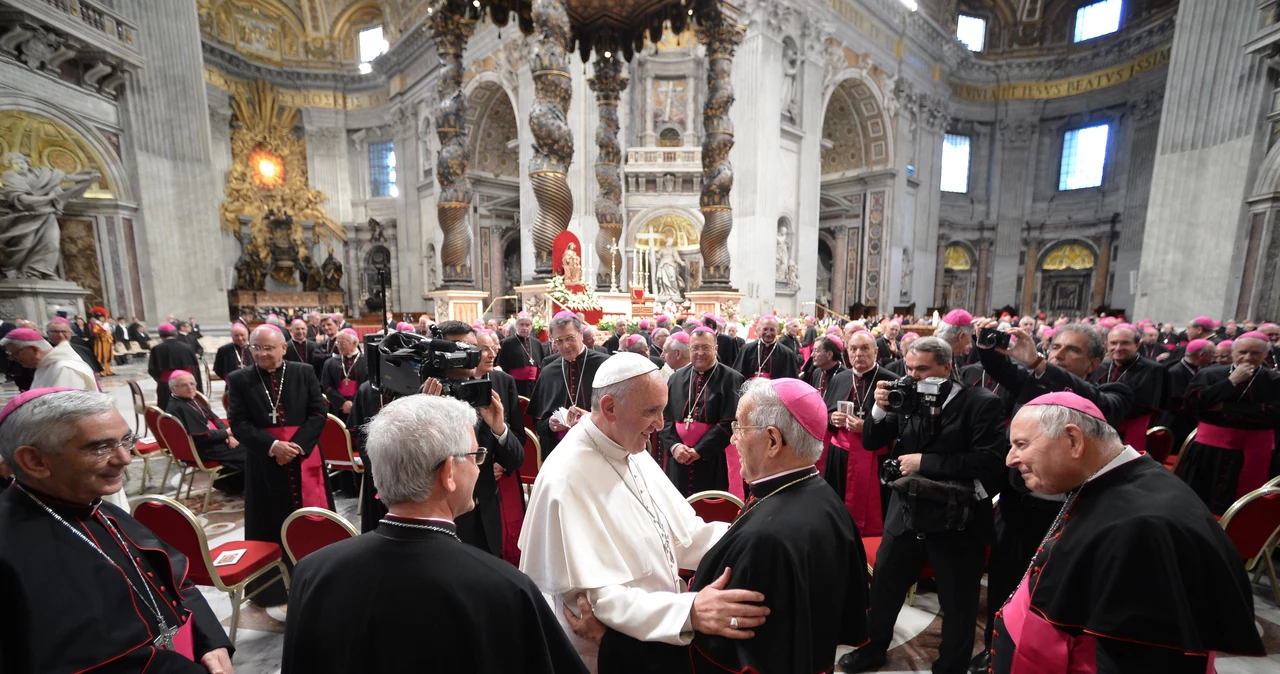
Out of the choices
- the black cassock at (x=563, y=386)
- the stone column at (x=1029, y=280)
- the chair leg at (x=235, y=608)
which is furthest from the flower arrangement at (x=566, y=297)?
the stone column at (x=1029, y=280)

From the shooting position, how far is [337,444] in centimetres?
453

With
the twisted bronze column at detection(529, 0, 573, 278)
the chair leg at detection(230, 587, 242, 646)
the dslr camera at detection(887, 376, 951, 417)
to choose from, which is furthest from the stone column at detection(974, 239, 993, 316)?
the chair leg at detection(230, 587, 242, 646)

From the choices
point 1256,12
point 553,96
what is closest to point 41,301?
point 553,96

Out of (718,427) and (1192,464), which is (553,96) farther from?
(1192,464)

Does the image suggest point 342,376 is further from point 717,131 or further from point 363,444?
point 717,131

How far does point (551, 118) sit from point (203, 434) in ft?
22.0

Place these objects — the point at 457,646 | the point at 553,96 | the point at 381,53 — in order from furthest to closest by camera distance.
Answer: the point at 381,53
the point at 553,96
the point at 457,646

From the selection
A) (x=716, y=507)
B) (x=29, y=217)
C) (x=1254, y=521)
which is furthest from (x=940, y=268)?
(x=29, y=217)

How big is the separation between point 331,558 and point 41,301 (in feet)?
50.5

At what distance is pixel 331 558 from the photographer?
120 cm

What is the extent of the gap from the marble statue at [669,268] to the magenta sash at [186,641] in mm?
17035

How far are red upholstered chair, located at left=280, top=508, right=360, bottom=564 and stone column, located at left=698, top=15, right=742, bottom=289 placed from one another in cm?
954

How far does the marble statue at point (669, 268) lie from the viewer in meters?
18.6

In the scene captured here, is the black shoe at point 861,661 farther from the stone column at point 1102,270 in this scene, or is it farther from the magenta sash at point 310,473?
the stone column at point 1102,270
